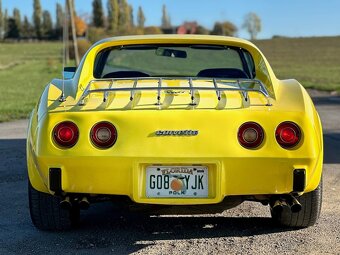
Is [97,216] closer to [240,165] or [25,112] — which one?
[240,165]

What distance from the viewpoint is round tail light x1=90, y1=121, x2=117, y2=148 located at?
3479mm

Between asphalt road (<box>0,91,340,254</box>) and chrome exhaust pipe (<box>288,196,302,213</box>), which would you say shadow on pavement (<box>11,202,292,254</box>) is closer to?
asphalt road (<box>0,91,340,254</box>)

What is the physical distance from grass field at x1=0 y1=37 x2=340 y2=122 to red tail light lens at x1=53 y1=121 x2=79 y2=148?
8.81 metres

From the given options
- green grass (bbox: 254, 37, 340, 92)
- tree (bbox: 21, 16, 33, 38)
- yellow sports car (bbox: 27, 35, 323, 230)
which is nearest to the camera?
yellow sports car (bbox: 27, 35, 323, 230)

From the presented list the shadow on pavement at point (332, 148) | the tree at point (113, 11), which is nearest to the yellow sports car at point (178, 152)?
the shadow on pavement at point (332, 148)

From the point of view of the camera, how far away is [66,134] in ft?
11.5

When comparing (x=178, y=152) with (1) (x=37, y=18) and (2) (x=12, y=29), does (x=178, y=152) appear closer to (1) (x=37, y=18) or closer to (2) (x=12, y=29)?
(1) (x=37, y=18)

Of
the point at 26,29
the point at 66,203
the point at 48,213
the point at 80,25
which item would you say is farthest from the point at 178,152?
the point at 26,29

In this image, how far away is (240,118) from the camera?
348cm

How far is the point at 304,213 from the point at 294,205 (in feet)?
1.33

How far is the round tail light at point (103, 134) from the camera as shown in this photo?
3479 mm

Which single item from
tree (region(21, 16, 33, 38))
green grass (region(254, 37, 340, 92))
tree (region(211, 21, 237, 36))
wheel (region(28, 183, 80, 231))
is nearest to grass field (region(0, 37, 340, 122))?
green grass (region(254, 37, 340, 92))

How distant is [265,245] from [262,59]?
161 centimetres

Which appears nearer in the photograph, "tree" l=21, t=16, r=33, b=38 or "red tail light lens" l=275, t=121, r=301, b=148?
"red tail light lens" l=275, t=121, r=301, b=148
